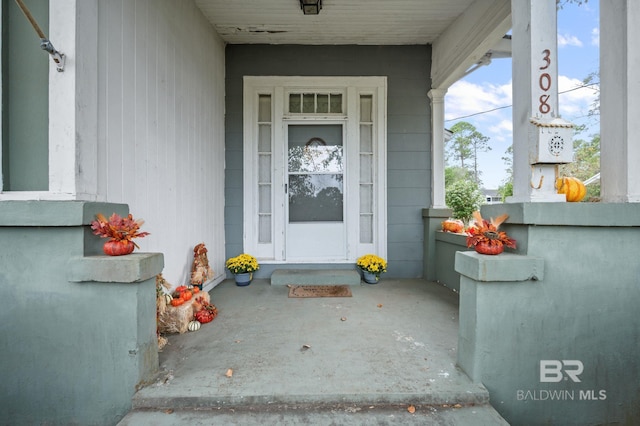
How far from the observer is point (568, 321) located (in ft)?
5.04

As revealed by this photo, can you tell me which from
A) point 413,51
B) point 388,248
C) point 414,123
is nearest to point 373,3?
point 413,51

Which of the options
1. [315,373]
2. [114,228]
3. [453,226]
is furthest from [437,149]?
[114,228]

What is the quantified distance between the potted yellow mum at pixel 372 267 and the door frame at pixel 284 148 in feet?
0.63

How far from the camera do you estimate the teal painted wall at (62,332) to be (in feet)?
4.58

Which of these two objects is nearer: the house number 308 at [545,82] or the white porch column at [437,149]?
the house number 308 at [545,82]

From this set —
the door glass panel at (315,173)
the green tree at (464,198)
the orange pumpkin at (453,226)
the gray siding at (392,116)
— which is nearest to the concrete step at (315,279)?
the gray siding at (392,116)

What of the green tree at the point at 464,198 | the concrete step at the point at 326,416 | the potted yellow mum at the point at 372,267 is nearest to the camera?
the concrete step at the point at 326,416

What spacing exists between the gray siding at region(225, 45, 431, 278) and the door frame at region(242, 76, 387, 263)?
89mm

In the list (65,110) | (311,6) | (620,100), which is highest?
(311,6)

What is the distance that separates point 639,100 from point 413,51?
267 cm

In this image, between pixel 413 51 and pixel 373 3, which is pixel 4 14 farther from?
pixel 413 51

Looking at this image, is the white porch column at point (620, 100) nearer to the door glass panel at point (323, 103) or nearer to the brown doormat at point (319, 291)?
the brown doormat at point (319, 291)

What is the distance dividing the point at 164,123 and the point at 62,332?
63.4 inches

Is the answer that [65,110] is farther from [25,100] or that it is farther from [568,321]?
[568,321]
